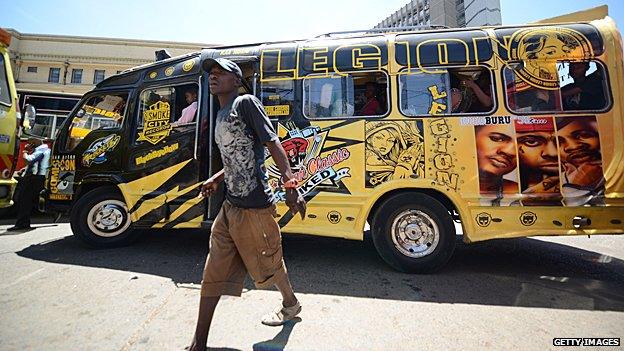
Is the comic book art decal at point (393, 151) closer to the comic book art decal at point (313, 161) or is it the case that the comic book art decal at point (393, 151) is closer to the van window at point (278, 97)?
the comic book art decal at point (313, 161)

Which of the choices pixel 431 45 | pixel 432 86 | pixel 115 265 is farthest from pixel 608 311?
pixel 115 265

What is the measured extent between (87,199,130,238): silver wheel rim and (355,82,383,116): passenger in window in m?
3.73

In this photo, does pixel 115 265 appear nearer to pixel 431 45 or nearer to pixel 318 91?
pixel 318 91

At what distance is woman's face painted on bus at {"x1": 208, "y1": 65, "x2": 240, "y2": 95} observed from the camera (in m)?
2.09

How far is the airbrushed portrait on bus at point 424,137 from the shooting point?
3.21 m

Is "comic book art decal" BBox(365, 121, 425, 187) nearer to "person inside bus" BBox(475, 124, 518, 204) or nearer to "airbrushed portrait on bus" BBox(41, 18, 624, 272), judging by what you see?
"airbrushed portrait on bus" BBox(41, 18, 624, 272)

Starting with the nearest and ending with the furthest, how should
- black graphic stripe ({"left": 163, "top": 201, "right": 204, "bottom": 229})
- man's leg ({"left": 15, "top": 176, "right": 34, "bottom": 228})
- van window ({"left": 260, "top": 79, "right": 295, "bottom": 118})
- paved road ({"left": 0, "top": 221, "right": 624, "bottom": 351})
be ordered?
paved road ({"left": 0, "top": 221, "right": 624, "bottom": 351}), van window ({"left": 260, "top": 79, "right": 295, "bottom": 118}), black graphic stripe ({"left": 163, "top": 201, "right": 204, "bottom": 229}), man's leg ({"left": 15, "top": 176, "right": 34, "bottom": 228})

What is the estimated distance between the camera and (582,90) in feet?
10.8

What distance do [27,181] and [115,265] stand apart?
3.90 meters

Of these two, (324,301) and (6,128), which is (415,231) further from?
(6,128)

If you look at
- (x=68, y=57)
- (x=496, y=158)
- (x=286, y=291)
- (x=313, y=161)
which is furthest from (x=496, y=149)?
(x=68, y=57)

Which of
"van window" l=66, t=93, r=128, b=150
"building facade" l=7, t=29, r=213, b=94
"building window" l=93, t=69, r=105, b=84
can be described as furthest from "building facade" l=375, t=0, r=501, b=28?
"building window" l=93, t=69, r=105, b=84

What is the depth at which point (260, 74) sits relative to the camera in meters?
3.82

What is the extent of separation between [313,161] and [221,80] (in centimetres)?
174
